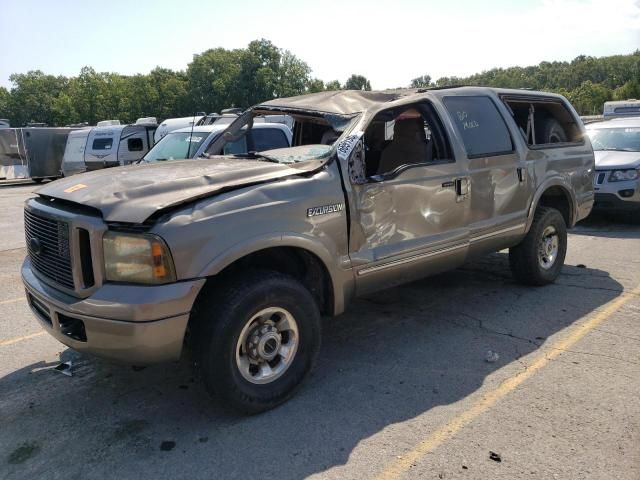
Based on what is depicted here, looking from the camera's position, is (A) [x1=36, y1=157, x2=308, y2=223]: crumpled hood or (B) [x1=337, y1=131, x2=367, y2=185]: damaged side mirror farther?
(B) [x1=337, y1=131, x2=367, y2=185]: damaged side mirror

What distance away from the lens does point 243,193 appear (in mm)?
3215

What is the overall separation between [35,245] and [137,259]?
1006mm

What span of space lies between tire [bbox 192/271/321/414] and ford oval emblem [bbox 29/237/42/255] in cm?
111

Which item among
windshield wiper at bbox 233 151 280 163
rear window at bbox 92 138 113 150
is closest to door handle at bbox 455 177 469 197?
windshield wiper at bbox 233 151 280 163

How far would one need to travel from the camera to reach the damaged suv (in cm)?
291

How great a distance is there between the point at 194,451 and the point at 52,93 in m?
100

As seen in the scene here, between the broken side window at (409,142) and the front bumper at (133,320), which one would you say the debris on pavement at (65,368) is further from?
the broken side window at (409,142)

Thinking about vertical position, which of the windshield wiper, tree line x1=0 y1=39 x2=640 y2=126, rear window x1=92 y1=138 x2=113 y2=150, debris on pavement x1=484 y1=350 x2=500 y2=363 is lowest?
debris on pavement x1=484 y1=350 x2=500 y2=363

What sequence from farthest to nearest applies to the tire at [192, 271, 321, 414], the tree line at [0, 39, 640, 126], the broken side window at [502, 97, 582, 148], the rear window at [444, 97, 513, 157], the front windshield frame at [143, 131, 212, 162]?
the tree line at [0, 39, 640, 126] < the front windshield frame at [143, 131, 212, 162] < the broken side window at [502, 97, 582, 148] < the rear window at [444, 97, 513, 157] < the tire at [192, 271, 321, 414]

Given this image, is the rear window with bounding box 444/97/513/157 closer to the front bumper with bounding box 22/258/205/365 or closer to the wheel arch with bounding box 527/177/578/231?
the wheel arch with bounding box 527/177/578/231

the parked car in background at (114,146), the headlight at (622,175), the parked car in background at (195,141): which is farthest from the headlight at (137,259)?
the parked car in background at (114,146)

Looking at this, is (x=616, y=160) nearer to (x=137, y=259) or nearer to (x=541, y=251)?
(x=541, y=251)

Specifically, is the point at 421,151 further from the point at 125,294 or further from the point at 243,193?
the point at 125,294

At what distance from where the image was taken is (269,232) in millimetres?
3219
